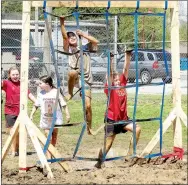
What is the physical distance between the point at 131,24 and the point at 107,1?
15.7m

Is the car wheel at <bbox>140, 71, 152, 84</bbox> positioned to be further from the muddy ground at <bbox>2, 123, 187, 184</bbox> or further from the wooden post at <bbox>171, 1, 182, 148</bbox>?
the wooden post at <bbox>171, 1, 182, 148</bbox>

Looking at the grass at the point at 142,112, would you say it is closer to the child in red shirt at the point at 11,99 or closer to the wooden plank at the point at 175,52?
the wooden plank at the point at 175,52

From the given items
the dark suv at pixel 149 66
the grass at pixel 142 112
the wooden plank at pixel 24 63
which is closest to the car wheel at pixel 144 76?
the dark suv at pixel 149 66

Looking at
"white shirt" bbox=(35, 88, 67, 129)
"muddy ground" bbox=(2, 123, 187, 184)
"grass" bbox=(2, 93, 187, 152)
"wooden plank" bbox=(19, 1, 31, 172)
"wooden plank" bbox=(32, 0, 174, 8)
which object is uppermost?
"wooden plank" bbox=(32, 0, 174, 8)

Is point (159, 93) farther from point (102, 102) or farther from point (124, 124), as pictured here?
point (124, 124)

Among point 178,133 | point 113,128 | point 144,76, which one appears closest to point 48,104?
point 113,128

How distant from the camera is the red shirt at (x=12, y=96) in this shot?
11.8 m

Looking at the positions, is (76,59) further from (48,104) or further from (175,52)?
(175,52)

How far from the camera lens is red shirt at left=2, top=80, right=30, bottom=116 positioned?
11.8 m

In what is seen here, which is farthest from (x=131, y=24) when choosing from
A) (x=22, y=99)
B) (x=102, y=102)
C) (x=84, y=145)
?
(x=22, y=99)

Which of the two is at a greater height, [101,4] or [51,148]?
[101,4]

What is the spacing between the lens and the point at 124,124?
385 inches

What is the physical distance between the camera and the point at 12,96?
11773 millimetres

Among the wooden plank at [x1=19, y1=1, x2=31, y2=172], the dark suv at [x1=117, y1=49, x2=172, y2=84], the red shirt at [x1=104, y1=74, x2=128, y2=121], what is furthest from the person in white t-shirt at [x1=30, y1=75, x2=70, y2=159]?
the dark suv at [x1=117, y1=49, x2=172, y2=84]
